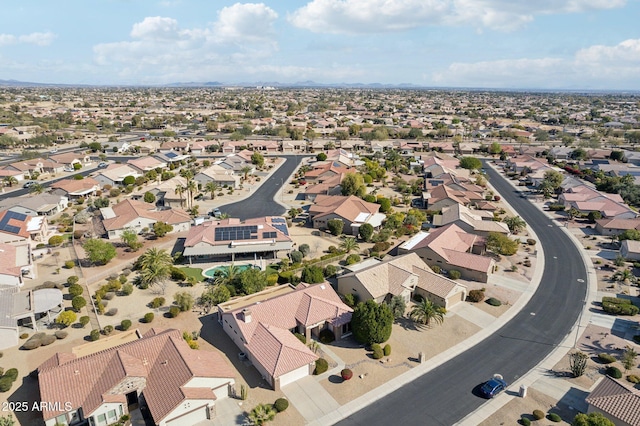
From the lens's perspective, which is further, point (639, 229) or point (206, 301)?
point (639, 229)

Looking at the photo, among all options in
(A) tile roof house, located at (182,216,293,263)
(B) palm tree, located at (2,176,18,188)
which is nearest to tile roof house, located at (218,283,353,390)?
(A) tile roof house, located at (182,216,293,263)

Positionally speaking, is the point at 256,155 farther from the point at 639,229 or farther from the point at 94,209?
the point at 639,229

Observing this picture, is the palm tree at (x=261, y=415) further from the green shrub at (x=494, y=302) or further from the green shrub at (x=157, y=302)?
the green shrub at (x=494, y=302)

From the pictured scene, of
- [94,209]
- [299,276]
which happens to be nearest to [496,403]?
[299,276]

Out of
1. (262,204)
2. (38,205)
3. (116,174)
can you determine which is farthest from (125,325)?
(116,174)

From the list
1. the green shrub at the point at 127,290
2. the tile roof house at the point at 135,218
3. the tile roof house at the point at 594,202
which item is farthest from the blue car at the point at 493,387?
the tile roof house at the point at 594,202

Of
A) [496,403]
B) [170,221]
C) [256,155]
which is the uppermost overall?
[256,155]
